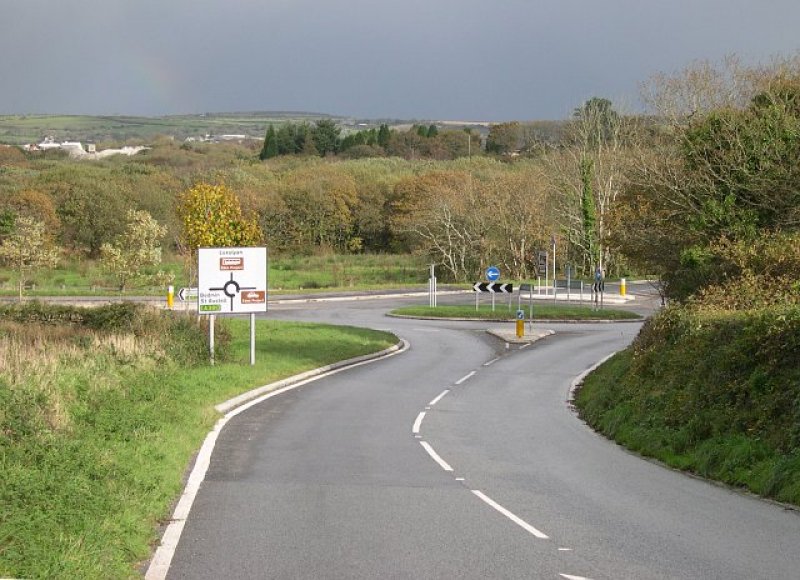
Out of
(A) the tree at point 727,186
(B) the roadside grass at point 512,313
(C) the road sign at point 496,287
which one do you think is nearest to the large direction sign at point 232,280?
(A) the tree at point 727,186

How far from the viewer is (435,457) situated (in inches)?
624

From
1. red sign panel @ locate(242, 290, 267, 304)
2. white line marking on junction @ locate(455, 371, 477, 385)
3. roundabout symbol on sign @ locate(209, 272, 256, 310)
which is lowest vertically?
white line marking on junction @ locate(455, 371, 477, 385)

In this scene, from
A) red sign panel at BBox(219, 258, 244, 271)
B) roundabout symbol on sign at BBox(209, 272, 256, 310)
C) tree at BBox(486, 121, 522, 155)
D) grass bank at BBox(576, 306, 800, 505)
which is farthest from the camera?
tree at BBox(486, 121, 522, 155)

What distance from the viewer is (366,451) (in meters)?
16.3

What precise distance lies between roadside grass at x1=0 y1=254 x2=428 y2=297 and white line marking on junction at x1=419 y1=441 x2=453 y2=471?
46.0 meters

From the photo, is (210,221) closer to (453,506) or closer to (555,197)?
(555,197)

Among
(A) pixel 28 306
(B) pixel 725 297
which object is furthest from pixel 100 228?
(B) pixel 725 297

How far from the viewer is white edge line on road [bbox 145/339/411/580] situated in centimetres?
897

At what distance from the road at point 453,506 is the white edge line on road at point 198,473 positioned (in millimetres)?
127

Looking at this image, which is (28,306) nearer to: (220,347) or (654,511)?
(220,347)

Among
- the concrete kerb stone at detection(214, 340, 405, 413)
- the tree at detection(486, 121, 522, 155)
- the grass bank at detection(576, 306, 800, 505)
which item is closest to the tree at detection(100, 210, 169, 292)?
the concrete kerb stone at detection(214, 340, 405, 413)

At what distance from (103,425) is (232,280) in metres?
14.1

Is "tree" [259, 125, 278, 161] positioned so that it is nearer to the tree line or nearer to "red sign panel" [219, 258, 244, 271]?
the tree line

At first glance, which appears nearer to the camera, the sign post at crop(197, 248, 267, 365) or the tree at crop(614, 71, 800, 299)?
the tree at crop(614, 71, 800, 299)
